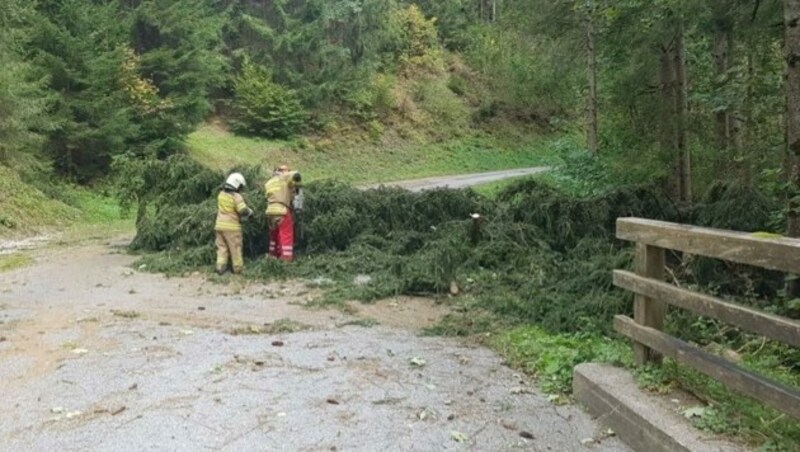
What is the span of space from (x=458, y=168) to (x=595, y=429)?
3222 centimetres

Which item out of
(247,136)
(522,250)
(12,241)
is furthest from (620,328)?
(247,136)

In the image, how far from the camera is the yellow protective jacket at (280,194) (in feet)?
39.0

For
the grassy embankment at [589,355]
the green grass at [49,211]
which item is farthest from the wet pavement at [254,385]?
the green grass at [49,211]

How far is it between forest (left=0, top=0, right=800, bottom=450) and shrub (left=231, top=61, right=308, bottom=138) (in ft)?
0.33

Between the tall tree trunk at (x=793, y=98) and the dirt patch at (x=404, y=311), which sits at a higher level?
the tall tree trunk at (x=793, y=98)

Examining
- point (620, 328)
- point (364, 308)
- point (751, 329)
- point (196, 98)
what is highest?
point (196, 98)

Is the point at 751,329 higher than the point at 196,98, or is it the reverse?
the point at 196,98

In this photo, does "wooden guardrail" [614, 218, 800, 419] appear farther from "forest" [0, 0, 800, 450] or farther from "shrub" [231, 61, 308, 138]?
"shrub" [231, 61, 308, 138]

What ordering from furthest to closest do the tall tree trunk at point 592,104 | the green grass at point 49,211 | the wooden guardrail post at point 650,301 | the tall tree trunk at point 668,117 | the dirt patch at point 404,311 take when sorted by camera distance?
the green grass at point 49,211
the tall tree trunk at point 592,104
the tall tree trunk at point 668,117
the dirt patch at point 404,311
the wooden guardrail post at point 650,301

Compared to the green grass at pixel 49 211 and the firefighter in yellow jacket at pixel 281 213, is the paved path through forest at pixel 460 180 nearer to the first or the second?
the green grass at pixel 49 211

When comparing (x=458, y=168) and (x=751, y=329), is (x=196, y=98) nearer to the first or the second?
(x=458, y=168)

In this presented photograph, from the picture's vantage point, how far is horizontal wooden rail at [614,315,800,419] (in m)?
3.32

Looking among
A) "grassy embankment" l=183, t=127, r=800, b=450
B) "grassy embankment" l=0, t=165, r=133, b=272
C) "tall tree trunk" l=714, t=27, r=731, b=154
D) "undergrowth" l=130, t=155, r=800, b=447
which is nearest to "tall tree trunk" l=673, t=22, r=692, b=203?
"tall tree trunk" l=714, t=27, r=731, b=154

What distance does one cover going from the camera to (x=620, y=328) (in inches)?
202
